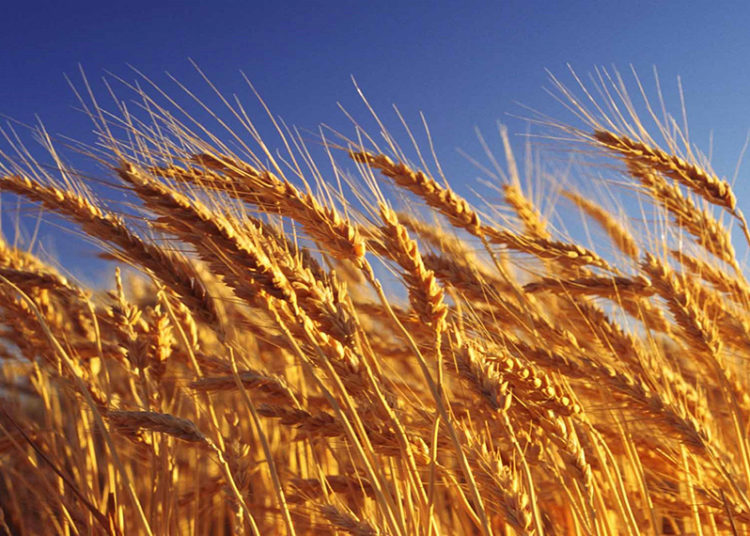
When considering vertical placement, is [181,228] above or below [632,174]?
below

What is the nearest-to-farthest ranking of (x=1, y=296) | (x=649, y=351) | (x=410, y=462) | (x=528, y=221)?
(x=410, y=462) → (x=1, y=296) → (x=649, y=351) → (x=528, y=221)

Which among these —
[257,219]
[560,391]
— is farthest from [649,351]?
[257,219]

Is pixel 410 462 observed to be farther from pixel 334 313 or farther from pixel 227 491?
pixel 227 491

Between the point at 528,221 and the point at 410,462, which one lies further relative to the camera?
the point at 528,221

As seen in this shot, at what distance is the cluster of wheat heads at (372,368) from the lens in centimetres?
137

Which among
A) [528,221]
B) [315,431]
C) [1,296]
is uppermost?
[528,221]

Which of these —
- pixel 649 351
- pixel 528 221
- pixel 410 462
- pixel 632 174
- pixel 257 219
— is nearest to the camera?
pixel 410 462

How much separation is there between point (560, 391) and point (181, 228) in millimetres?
969

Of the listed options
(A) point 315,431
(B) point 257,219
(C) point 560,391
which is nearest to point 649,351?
(C) point 560,391

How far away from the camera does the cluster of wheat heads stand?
1370mm

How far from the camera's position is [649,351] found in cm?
215

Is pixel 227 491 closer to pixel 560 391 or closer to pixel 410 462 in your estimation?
pixel 410 462

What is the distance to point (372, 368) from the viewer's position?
1.61 metres

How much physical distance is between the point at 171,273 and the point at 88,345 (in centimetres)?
97
